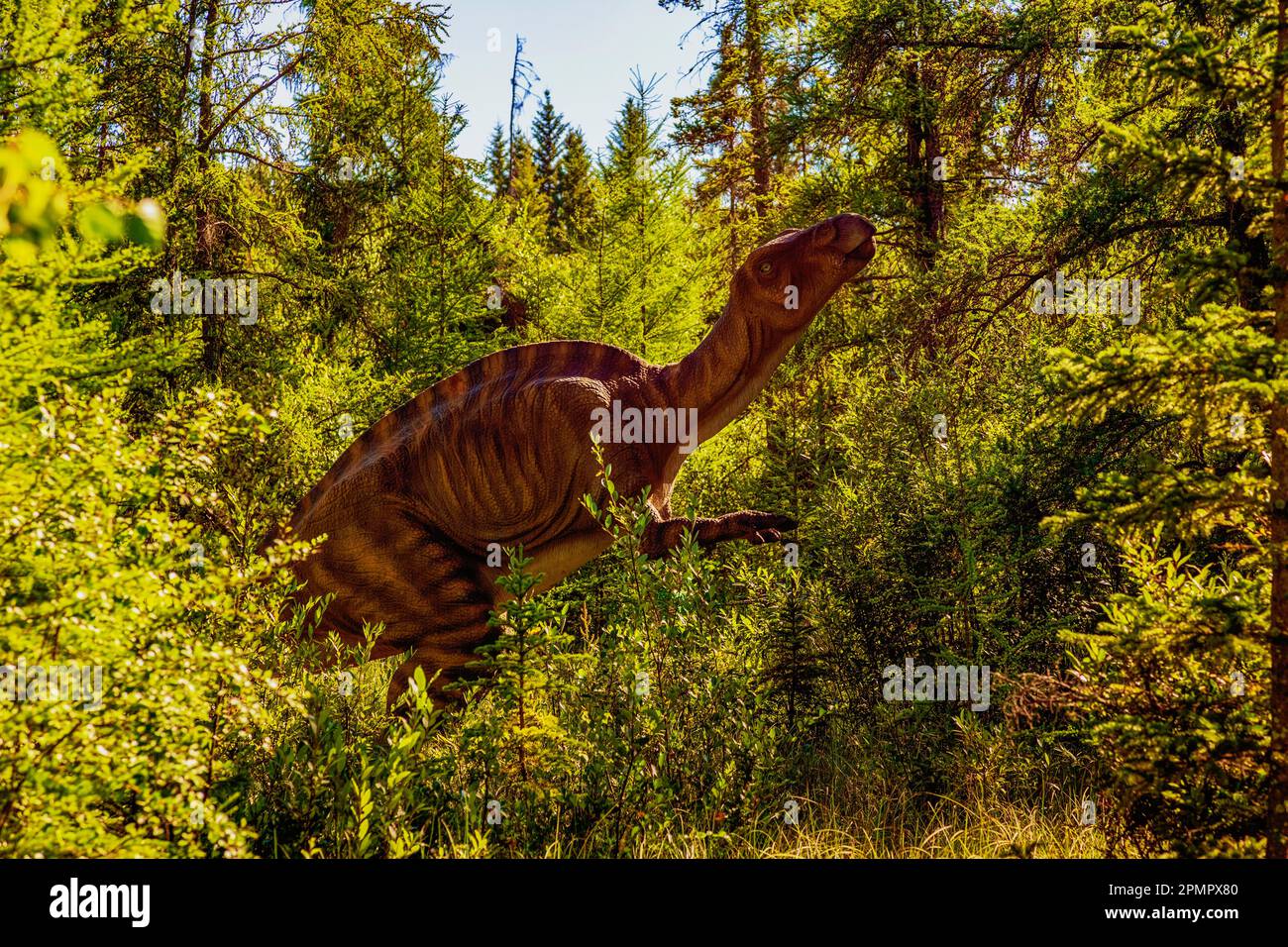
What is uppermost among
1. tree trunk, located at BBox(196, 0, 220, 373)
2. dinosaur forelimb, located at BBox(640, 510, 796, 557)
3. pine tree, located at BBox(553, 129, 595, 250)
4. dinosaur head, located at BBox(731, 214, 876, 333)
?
pine tree, located at BBox(553, 129, 595, 250)

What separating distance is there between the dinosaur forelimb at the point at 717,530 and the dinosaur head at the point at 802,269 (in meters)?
0.97

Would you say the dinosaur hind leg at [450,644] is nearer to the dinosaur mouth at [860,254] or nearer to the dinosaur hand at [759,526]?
the dinosaur hand at [759,526]

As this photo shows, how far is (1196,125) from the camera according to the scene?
23.3 feet

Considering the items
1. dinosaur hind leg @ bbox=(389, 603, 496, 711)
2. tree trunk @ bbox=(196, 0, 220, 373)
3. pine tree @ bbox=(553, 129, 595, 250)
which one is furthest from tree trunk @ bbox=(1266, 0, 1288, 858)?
pine tree @ bbox=(553, 129, 595, 250)

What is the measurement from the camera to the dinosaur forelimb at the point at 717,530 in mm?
4844

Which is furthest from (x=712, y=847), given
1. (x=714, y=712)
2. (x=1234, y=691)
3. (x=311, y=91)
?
(x=311, y=91)

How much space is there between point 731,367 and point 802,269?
0.60m

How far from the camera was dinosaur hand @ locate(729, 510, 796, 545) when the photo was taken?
487cm

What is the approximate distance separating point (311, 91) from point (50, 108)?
7380 mm

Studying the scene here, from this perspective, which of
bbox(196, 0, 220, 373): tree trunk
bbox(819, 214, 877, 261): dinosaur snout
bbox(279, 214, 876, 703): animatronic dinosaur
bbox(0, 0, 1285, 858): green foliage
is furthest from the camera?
bbox(196, 0, 220, 373): tree trunk

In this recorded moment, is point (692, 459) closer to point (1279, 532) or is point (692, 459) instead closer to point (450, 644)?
point (450, 644)

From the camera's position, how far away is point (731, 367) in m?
5.17

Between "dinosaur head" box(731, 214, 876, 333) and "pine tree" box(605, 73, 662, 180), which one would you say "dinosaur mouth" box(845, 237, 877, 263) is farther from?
"pine tree" box(605, 73, 662, 180)
